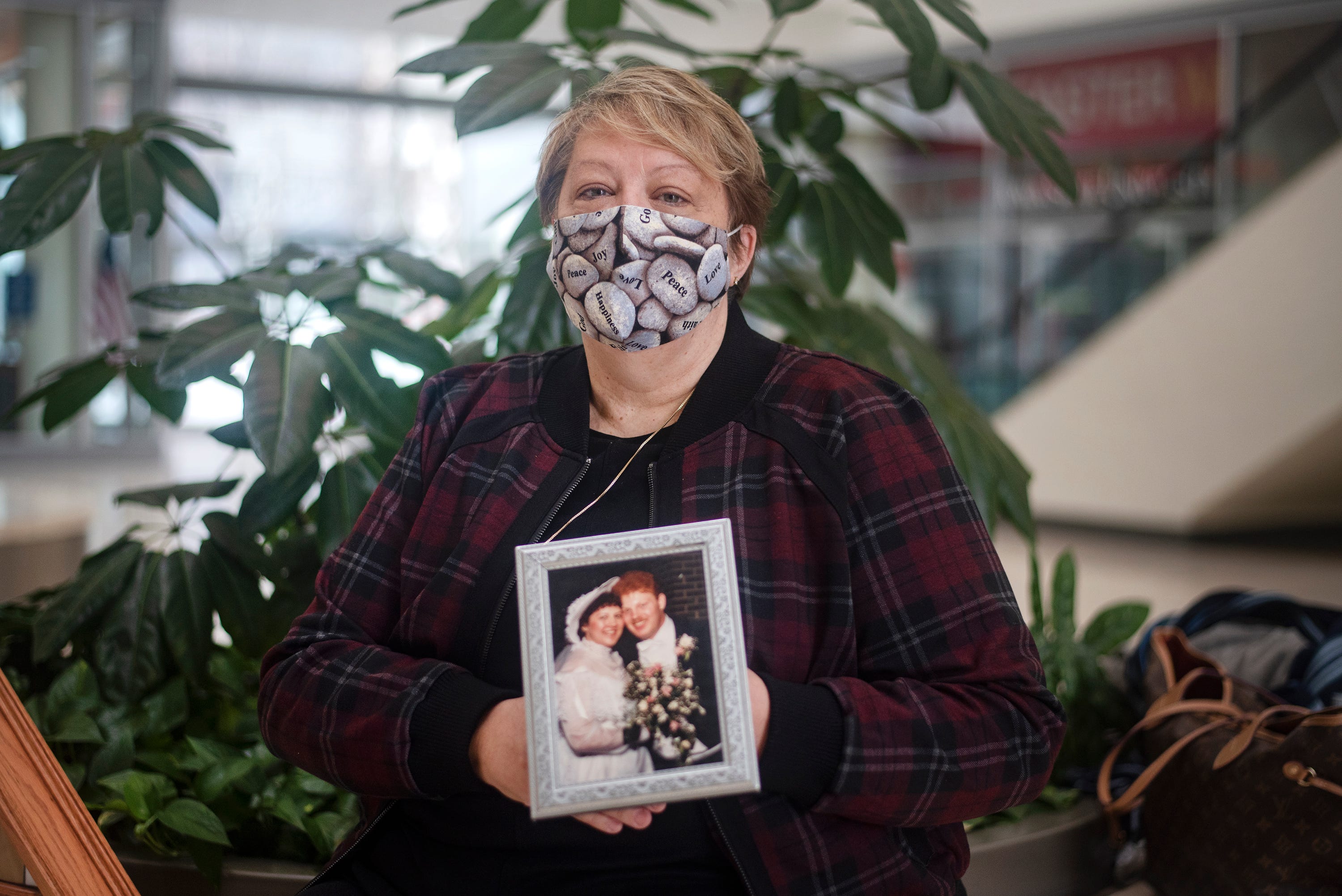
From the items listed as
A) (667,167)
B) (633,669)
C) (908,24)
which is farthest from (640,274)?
(908,24)

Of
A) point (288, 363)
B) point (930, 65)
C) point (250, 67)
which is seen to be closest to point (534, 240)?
point (288, 363)

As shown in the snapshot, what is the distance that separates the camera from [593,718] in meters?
0.95

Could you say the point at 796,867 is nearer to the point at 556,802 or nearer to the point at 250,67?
the point at 556,802

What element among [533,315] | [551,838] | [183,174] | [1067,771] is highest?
[183,174]

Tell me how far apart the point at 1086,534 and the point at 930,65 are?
241 inches

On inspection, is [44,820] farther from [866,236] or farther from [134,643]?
[866,236]

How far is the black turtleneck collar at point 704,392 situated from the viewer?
4.23 ft

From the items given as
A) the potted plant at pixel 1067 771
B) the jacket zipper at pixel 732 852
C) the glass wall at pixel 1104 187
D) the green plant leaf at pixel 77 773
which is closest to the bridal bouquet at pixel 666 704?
the jacket zipper at pixel 732 852

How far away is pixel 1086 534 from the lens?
24.7 ft

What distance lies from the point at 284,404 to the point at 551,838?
77cm

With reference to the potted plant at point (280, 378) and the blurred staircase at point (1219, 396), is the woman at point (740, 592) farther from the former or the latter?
the blurred staircase at point (1219, 396)

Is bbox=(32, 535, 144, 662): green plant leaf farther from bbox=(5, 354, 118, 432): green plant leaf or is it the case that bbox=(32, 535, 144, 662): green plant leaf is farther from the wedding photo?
the wedding photo

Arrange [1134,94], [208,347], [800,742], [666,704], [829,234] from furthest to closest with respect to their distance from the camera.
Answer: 1. [1134,94]
2. [829,234]
3. [208,347]
4. [800,742]
5. [666,704]

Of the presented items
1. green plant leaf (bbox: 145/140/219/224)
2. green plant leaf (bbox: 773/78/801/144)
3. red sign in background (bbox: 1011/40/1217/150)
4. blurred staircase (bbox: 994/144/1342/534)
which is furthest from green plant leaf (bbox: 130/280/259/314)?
red sign in background (bbox: 1011/40/1217/150)
